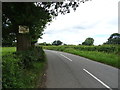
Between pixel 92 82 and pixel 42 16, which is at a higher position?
pixel 42 16

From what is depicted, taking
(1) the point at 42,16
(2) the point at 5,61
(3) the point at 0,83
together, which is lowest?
(3) the point at 0,83

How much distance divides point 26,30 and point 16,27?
121 inches

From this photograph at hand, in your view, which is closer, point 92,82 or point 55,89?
point 55,89

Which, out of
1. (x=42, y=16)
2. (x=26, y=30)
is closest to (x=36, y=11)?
(x=42, y=16)

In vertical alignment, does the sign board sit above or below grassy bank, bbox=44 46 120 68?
above

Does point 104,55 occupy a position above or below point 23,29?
below

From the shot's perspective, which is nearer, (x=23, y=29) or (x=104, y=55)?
(x=23, y=29)

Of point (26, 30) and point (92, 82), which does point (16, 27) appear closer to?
point (26, 30)

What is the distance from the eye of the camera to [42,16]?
1527cm

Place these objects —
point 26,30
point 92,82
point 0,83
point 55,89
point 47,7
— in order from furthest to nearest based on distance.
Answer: point 47,7 < point 26,30 < point 92,82 < point 55,89 < point 0,83

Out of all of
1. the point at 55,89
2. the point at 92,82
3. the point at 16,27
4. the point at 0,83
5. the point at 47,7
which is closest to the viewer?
the point at 0,83

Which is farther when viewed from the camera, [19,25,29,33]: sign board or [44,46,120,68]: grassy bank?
[44,46,120,68]: grassy bank

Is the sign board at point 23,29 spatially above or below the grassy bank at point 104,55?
above

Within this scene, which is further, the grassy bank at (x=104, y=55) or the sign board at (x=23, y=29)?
the grassy bank at (x=104, y=55)
